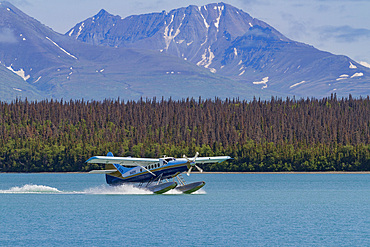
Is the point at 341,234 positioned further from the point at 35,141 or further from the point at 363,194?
the point at 35,141

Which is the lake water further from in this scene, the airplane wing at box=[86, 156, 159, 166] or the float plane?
the airplane wing at box=[86, 156, 159, 166]

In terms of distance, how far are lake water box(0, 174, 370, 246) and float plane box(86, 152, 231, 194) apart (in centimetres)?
151

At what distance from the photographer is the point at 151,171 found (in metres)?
82.8

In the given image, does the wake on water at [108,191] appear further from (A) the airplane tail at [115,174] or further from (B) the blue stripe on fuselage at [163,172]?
(B) the blue stripe on fuselage at [163,172]

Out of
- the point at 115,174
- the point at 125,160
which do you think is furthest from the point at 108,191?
the point at 125,160

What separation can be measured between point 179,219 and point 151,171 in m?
15.8

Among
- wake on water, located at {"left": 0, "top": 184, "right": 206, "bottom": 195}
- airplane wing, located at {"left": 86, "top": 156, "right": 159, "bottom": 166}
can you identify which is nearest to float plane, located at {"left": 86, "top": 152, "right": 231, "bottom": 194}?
airplane wing, located at {"left": 86, "top": 156, "right": 159, "bottom": 166}

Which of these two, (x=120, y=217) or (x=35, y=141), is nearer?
(x=120, y=217)

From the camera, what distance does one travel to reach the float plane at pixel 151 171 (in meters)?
80.8

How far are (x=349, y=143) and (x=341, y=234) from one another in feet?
466

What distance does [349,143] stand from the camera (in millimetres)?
198125

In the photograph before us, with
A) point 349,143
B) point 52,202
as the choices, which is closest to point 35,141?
point 349,143

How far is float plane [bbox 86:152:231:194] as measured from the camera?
80.8m

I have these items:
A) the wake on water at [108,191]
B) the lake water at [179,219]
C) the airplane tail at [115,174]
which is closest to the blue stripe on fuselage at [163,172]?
the airplane tail at [115,174]
